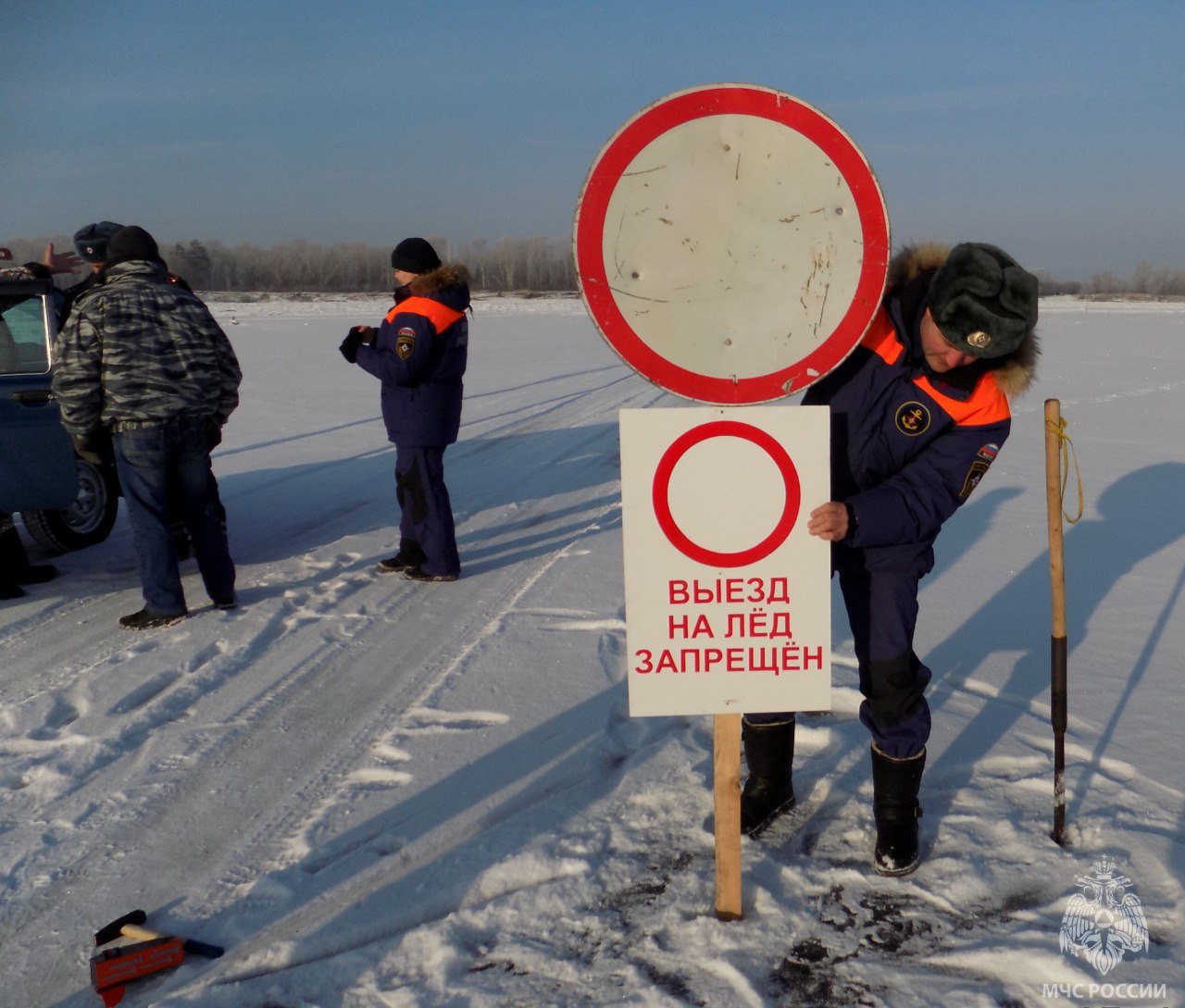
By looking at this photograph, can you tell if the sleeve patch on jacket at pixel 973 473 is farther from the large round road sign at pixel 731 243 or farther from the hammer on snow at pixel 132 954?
the hammer on snow at pixel 132 954

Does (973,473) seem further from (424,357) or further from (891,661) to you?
(424,357)

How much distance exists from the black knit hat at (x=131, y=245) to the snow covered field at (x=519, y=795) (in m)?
1.88

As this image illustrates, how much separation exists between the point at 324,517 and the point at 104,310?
2772mm

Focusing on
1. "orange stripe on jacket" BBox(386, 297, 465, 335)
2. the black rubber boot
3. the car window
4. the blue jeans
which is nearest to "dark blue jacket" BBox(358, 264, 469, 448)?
"orange stripe on jacket" BBox(386, 297, 465, 335)

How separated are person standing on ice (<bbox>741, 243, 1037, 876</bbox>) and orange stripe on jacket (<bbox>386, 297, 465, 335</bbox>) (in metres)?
3.32

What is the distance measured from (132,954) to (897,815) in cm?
207

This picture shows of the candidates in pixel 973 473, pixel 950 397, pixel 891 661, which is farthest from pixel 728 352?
pixel 891 661

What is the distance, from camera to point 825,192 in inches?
90.0

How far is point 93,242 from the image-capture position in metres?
6.52

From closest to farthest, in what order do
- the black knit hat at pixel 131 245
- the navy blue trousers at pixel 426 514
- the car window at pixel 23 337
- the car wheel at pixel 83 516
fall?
the black knit hat at pixel 131 245 < the navy blue trousers at pixel 426 514 < the car window at pixel 23 337 < the car wheel at pixel 83 516

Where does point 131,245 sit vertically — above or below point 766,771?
above

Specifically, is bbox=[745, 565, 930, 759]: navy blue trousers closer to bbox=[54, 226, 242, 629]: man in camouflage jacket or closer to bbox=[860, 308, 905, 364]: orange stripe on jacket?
bbox=[860, 308, 905, 364]: orange stripe on jacket

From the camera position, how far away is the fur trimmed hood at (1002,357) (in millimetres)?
2750

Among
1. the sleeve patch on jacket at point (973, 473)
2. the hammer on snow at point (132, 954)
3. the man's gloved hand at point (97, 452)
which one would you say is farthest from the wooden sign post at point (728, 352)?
the man's gloved hand at point (97, 452)
